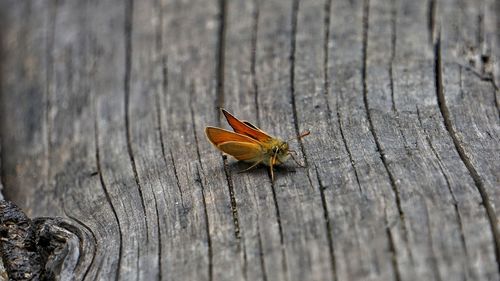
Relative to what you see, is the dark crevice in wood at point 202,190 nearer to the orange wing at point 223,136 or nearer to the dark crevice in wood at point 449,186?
the orange wing at point 223,136

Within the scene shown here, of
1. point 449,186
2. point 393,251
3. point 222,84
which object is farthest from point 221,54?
point 393,251

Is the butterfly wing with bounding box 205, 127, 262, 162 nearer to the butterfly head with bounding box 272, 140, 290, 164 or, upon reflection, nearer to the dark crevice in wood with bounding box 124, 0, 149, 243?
the butterfly head with bounding box 272, 140, 290, 164

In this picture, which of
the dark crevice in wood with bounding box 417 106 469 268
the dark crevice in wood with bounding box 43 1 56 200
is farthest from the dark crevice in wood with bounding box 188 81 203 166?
the dark crevice in wood with bounding box 417 106 469 268

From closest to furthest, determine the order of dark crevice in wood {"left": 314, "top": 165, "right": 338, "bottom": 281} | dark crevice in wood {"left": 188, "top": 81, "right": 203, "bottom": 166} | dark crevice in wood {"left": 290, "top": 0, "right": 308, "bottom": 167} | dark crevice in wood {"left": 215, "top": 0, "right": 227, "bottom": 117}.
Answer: dark crevice in wood {"left": 314, "top": 165, "right": 338, "bottom": 281} < dark crevice in wood {"left": 290, "top": 0, "right": 308, "bottom": 167} < dark crevice in wood {"left": 188, "top": 81, "right": 203, "bottom": 166} < dark crevice in wood {"left": 215, "top": 0, "right": 227, "bottom": 117}

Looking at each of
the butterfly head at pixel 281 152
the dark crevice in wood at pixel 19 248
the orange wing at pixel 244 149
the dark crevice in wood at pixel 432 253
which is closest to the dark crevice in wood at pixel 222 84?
the orange wing at pixel 244 149

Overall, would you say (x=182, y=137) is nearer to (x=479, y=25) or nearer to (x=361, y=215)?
(x=361, y=215)

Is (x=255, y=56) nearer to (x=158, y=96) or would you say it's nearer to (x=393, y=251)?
(x=158, y=96)
